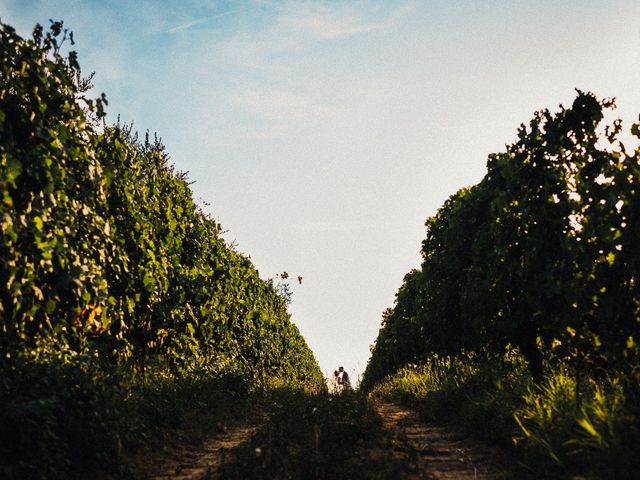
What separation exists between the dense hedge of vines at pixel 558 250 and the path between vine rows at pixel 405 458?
1.92 meters

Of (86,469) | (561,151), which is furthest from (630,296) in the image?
(86,469)

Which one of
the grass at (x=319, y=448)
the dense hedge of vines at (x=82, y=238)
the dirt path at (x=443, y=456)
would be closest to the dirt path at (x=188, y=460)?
the grass at (x=319, y=448)

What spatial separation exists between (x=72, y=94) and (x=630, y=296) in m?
7.72

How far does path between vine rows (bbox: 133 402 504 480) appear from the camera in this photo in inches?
197

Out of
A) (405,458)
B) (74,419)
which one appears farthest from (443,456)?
(74,419)

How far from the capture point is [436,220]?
47.4ft

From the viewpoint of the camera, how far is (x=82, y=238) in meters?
6.12

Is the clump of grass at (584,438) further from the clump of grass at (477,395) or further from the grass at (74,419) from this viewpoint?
the grass at (74,419)

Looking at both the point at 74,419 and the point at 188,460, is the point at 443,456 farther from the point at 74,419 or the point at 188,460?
the point at 74,419

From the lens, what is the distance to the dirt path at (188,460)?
200 inches

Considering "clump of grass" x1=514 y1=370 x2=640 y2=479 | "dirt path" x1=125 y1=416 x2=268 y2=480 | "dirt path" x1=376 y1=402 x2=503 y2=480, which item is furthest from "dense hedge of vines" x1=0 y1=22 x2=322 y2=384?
"clump of grass" x1=514 y1=370 x2=640 y2=479

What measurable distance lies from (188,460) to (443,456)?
3.40m

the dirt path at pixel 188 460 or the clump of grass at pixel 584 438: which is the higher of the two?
the dirt path at pixel 188 460

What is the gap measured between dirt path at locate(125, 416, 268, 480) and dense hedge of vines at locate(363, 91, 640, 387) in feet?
15.6
